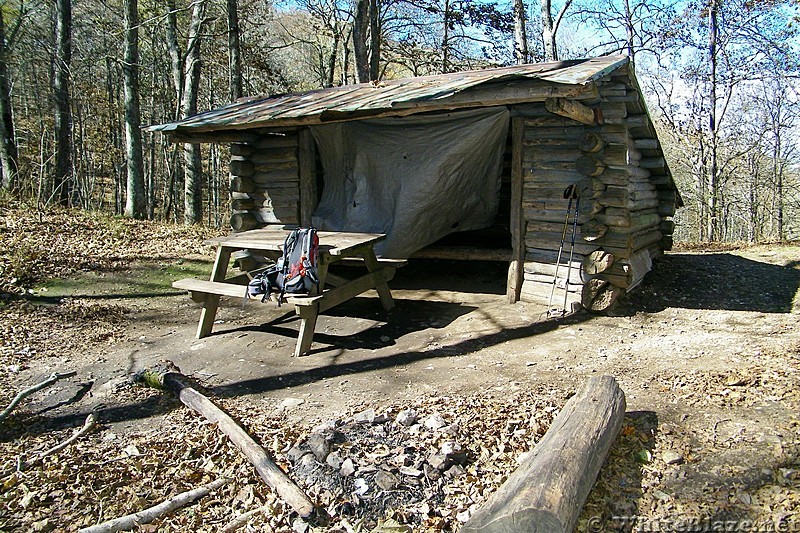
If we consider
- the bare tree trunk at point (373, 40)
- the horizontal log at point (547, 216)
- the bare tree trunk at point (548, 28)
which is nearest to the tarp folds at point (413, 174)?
the horizontal log at point (547, 216)

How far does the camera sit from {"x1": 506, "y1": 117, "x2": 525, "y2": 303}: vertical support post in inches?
273

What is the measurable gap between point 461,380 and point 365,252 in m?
2.25

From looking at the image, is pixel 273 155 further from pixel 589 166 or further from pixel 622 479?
pixel 622 479

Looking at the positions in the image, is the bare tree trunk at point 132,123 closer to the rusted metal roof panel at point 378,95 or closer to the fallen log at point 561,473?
the rusted metal roof panel at point 378,95

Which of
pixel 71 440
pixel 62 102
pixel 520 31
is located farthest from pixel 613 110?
pixel 62 102

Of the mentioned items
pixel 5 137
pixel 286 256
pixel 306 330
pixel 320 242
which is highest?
pixel 5 137

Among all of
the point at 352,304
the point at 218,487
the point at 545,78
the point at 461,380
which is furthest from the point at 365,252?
the point at 218,487

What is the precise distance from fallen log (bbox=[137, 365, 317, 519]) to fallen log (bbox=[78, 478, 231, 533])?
0.89ft

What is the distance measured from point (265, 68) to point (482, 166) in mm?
11795

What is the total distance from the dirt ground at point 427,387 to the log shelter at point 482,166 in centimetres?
75

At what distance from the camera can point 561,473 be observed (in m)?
2.65

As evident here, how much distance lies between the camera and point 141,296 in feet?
25.7

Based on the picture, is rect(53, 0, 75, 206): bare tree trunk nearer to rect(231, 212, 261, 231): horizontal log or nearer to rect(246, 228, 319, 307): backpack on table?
rect(231, 212, 261, 231): horizontal log

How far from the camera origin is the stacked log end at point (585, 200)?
634 cm
